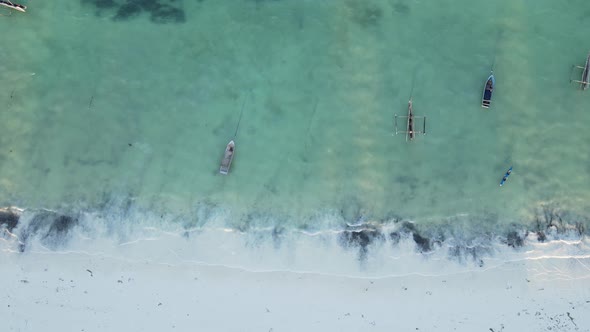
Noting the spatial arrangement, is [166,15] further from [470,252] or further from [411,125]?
[470,252]

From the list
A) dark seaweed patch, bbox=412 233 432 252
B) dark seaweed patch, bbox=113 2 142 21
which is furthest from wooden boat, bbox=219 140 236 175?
dark seaweed patch, bbox=412 233 432 252

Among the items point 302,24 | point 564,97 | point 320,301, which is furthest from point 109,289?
point 564,97

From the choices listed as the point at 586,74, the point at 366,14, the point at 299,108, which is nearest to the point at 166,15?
the point at 299,108

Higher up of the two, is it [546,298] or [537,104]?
[537,104]

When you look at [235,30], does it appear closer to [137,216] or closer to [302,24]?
[302,24]

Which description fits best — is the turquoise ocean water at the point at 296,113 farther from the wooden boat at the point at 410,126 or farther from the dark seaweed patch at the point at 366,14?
the wooden boat at the point at 410,126

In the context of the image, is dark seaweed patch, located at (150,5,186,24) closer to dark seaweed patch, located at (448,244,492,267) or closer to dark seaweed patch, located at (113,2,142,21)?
dark seaweed patch, located at (113,2,142,21)

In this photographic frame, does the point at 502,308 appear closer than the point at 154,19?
Yes
